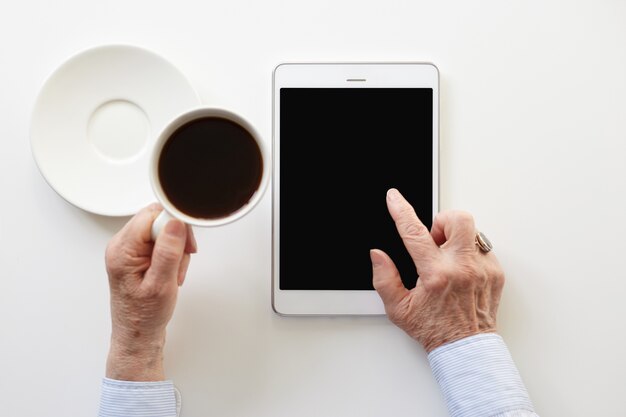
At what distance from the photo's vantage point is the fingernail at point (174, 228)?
52cm

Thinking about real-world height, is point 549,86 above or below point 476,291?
above

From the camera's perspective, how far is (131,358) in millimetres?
614

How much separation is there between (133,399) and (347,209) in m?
0.40

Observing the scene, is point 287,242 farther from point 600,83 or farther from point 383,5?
point 600,83

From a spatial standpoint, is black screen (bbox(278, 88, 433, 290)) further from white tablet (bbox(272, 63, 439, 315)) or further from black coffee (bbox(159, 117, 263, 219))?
black coffee (bbox(159, 117, 263, 219))

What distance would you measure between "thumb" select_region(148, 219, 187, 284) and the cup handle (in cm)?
1

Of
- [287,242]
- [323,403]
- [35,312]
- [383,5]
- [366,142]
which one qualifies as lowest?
[323,403]

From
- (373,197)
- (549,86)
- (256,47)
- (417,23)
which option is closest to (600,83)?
(549,86)

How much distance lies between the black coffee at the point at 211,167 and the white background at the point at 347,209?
6.2 inches

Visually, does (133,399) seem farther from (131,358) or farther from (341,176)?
(341,176)

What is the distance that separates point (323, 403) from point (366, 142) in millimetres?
403

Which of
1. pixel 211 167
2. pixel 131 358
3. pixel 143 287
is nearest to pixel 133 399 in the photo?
pixel 131 358

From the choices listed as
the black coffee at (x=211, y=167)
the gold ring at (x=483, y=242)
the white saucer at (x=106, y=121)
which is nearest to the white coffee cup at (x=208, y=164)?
the black coffee at (x=211, y=167)

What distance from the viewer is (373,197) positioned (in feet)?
2.23
